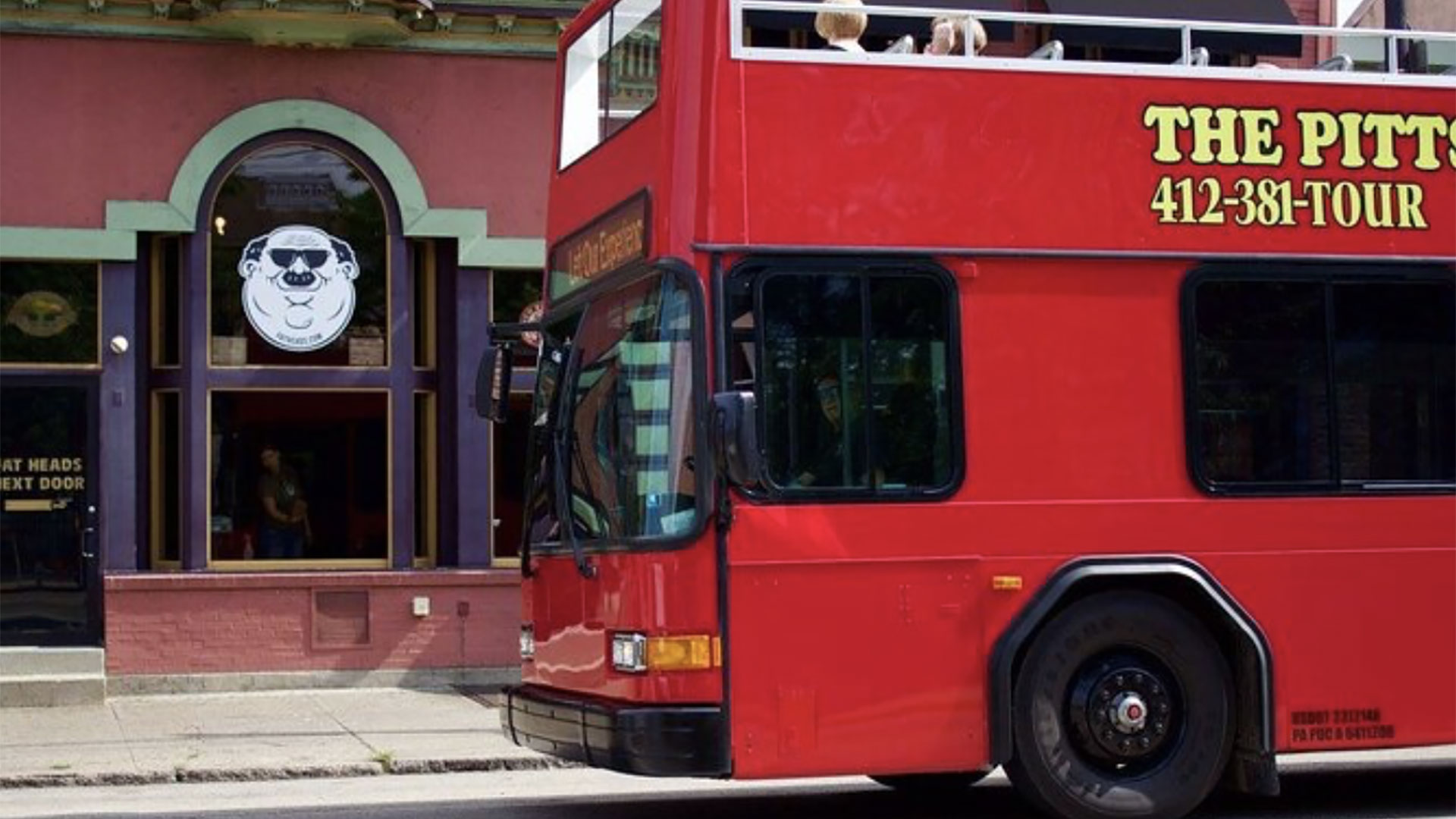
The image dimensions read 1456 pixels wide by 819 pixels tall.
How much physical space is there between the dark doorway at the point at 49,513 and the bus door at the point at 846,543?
1008 cm

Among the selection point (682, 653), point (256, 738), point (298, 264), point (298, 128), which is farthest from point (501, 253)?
point (682, 653)

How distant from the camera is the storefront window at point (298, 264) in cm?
1883

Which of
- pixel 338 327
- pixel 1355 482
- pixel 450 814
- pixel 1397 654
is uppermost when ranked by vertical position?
pixel 338 327

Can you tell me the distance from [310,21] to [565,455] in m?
8.93

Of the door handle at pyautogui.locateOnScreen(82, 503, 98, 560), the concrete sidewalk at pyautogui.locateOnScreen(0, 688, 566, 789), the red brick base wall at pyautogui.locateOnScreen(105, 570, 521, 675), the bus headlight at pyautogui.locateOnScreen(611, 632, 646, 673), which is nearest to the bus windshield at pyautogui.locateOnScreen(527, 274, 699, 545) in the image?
the bus headlight at pyautogui.locateOnScreen(611, 632, 646, 673)

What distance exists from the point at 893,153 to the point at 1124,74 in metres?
1.23

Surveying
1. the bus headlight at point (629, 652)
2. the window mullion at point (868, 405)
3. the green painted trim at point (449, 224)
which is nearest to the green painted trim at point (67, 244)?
the green painted trim at point (449, 224)

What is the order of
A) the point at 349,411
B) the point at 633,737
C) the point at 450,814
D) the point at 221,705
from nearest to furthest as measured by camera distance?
the point at 633,737 < the point at 450,814 < the point at 221,705 < the point at 349,411

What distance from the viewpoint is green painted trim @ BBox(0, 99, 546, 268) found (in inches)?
724

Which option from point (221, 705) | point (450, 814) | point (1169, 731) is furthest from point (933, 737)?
point (221, 705)

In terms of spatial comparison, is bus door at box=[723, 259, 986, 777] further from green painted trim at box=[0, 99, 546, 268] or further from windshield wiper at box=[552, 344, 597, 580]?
green painted trim at box=[0, 99, 546, 268]

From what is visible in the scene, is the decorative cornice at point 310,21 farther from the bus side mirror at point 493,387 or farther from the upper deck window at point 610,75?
the bus side mirror at point 493,387

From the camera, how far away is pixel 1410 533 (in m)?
10.7

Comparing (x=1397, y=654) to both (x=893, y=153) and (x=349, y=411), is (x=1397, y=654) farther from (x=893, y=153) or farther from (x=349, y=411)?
(x=349, y=411)
